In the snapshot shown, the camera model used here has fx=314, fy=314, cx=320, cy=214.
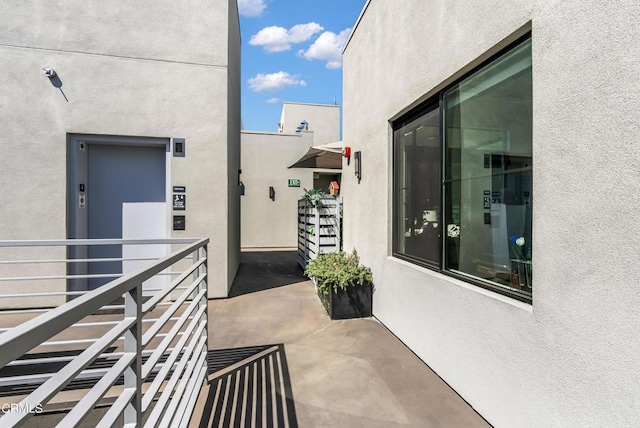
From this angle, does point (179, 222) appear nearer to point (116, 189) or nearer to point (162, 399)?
point (116, 189)

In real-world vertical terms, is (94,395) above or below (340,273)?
above

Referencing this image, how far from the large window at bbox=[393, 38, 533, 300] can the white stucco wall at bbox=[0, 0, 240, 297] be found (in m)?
2.78

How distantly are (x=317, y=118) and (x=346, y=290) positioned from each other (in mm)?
10455

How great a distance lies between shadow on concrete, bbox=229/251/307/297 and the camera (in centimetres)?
523

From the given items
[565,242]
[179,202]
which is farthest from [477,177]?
[179,202]

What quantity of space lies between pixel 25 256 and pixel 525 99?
213 inches

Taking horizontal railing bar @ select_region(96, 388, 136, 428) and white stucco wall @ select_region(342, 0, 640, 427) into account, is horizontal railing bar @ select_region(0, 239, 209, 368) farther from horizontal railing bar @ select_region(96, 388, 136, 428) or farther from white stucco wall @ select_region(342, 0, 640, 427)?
white stucco wall @ select_region(342, 0, 640, 427)

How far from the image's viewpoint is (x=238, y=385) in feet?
7.65

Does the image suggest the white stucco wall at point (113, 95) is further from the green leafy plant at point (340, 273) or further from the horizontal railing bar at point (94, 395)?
the horizontal railing bar at point (94, 395)

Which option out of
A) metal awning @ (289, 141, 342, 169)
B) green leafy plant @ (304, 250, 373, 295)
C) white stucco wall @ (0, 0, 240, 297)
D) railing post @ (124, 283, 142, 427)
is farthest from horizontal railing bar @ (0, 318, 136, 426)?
metal awning @ (289, 141, 342, 169)

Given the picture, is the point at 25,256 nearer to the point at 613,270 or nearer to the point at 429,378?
the point at 429,378

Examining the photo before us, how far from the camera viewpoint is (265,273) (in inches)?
248

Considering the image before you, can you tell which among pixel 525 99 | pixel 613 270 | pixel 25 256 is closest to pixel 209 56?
pixel 25 256

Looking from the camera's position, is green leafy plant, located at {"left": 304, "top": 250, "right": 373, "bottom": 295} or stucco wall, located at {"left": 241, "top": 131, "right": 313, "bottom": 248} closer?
green leafy plant, located at {"left": 304, "top": 250, "right": 373, "bottom": 295}
